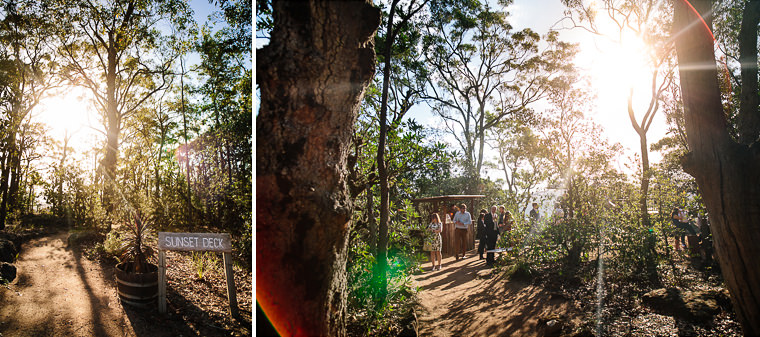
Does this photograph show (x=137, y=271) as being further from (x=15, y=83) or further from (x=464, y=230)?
(x=464, y=230)

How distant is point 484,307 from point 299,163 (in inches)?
165

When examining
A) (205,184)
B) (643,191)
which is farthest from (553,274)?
(205,184)

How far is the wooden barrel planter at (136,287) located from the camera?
11.2 ft

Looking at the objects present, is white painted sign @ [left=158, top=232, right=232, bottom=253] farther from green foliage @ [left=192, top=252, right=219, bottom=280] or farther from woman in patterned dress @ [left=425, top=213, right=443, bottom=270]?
woman in patterned dress @ [left=425, top=213, right=443, bottom=270]

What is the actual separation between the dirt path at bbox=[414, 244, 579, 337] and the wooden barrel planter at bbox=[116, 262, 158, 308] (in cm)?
283

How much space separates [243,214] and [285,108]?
131 inches

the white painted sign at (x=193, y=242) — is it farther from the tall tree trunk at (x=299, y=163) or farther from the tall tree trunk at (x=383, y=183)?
the tall tree trunk at (x=299, y=163)

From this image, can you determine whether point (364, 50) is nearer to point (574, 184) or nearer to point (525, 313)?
point (525, 313)

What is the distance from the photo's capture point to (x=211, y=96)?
410 cm

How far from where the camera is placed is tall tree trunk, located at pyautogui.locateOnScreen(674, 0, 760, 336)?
2.43 meters

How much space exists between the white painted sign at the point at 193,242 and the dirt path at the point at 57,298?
0.60 meters

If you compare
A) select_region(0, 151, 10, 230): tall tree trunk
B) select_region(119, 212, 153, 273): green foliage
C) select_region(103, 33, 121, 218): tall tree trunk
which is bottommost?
select_region(119, 212, 153, 273): green foliage

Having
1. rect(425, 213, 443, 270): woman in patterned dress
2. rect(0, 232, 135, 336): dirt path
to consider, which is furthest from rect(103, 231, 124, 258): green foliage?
rect(425, 213, 443, 270): woman in patterned dress

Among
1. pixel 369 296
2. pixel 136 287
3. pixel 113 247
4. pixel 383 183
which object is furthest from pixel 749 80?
pixel 113 247
